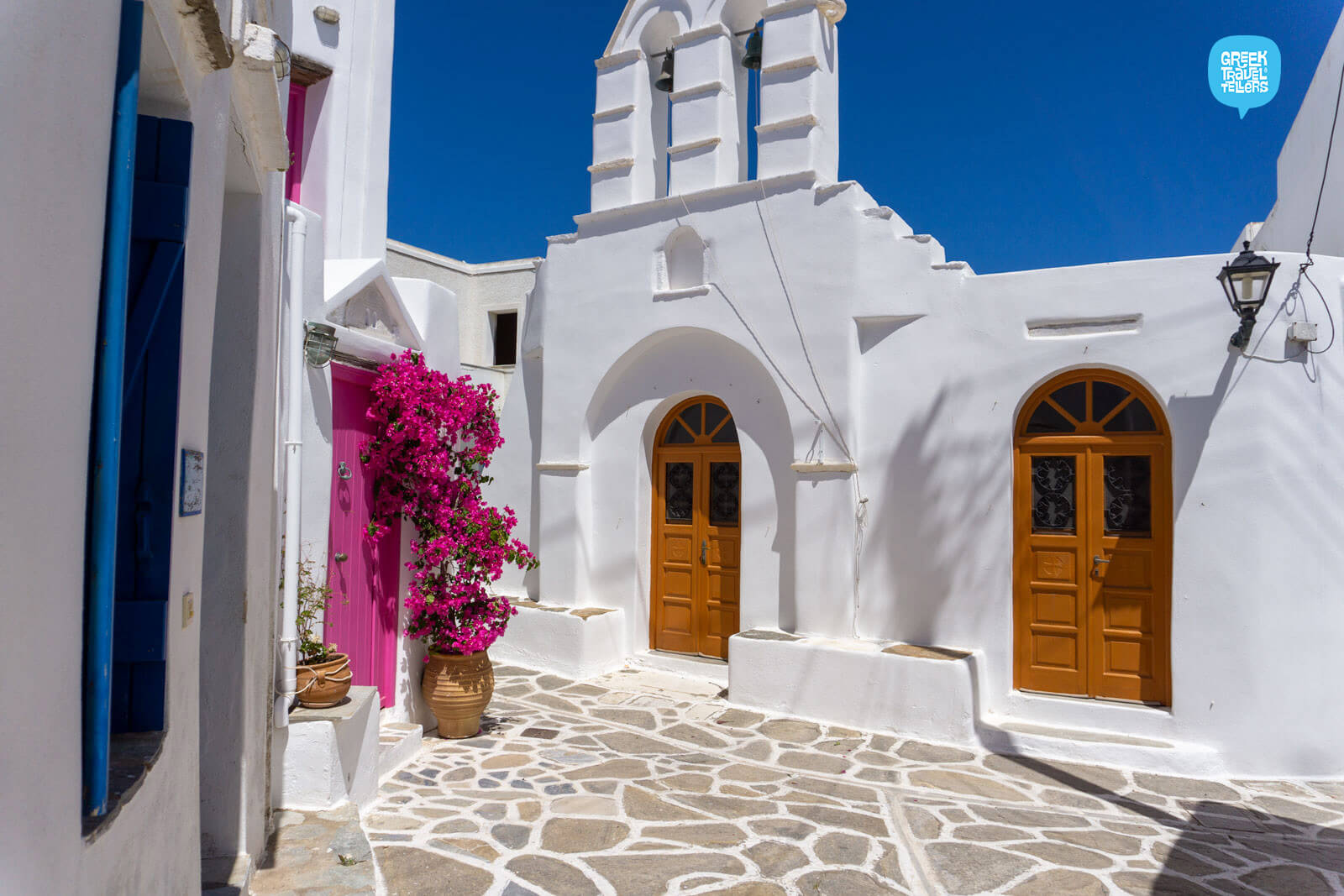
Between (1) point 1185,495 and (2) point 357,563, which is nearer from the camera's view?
(2) point 357,563

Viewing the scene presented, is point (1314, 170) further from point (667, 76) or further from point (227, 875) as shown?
point (227, 875)

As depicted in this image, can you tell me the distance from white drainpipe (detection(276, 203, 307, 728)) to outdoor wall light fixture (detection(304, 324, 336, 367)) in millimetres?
84

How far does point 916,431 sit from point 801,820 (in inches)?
148

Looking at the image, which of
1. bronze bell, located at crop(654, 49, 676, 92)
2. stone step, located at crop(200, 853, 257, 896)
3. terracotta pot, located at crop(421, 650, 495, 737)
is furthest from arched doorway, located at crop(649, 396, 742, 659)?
stone step, located at crop(200, 853, 257, 896)

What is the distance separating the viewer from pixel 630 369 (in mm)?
9461

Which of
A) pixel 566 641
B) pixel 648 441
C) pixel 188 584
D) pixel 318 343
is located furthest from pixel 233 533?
pixel 648 441

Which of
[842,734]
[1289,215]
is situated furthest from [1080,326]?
[1289,215]

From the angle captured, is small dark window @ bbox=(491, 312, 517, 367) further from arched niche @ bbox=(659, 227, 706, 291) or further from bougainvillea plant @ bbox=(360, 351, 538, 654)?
bougainvillea plant @ bbox=(360, 351, 538, 654)

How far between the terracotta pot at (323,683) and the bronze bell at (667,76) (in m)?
6.96

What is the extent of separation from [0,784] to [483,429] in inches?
219

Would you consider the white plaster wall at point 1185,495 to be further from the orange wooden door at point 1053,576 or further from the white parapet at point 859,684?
the white parapet at point 859,684

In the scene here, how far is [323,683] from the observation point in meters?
4.72

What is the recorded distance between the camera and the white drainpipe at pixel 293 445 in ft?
14.8

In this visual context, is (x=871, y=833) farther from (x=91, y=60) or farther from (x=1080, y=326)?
(x=91, y=60)
